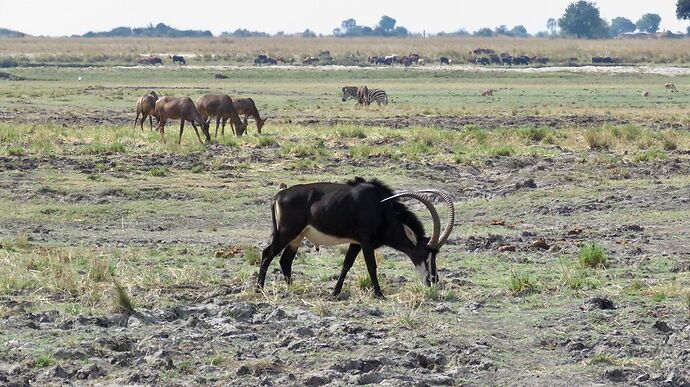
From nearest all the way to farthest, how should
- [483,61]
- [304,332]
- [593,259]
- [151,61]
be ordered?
[304,332] → [593,259] → [151,61] → [483,61]

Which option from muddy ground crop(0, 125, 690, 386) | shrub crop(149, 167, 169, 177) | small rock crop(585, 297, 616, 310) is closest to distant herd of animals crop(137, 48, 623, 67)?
shrub crop(149, 167, 169, 177)

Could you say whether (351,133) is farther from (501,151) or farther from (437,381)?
(437,381)

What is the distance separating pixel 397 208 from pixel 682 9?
4835 inches

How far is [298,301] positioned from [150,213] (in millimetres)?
7391

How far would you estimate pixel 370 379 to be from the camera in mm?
8773

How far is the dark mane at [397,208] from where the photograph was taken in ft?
39.1

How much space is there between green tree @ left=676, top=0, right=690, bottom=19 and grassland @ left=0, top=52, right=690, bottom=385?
9904 cm

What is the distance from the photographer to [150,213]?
18406 millimetres

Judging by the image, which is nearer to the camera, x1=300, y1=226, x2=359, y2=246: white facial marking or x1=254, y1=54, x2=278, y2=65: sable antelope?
x1=300, y1=226, x2=359, y2=246: white facial marking

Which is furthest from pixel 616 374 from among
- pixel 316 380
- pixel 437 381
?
pixel 316 380

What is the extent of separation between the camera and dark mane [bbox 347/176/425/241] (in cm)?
1191

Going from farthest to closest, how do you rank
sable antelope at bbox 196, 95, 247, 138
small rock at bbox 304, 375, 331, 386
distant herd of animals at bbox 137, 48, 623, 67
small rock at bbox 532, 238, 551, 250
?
distant herd of animals at bbox 137, 48, 623, 67
sable antelope at bbox 196, 95, 247, 138
small rock at bbox 532, 238, 551, 250
small rock at bbox 304, 375, 331, 386

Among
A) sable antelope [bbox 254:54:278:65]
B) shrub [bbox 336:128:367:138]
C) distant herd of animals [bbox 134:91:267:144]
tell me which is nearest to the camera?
shrub [bbox 336:128:367:138]

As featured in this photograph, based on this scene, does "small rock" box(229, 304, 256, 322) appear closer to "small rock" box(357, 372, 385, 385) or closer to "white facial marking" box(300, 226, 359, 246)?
"white facial marking" box(300, 226, 359, 246)
